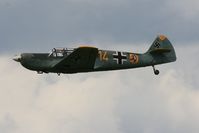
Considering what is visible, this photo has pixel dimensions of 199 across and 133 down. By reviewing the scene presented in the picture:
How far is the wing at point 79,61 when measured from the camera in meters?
40.0

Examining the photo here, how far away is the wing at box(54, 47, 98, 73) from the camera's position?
3997 centimetres

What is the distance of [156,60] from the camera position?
45.6 metres

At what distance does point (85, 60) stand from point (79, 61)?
33cm

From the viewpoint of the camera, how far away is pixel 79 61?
40844mm

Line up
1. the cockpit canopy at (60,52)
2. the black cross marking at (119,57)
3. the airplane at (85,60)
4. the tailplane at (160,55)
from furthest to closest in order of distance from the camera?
1. the tailplane at (160,55)
2. the black cross marking at (119,57)
3. the cockpit canopy at (60,52)
4. the airplane at (85,60)

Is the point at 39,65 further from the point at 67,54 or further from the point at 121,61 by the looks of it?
the point at 121,61

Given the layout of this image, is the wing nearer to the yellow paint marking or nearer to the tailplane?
the tailplane

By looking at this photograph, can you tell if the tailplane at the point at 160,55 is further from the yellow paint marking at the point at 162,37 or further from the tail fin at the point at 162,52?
the yellow paint marking at the point at 162,37

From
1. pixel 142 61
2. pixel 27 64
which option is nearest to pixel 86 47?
pixel 27 64

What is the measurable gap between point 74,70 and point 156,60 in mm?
6409

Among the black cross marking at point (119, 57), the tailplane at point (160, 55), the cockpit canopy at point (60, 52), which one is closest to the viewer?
the cockpit canopy at point (60, 52)

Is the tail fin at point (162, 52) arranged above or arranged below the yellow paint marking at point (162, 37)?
below

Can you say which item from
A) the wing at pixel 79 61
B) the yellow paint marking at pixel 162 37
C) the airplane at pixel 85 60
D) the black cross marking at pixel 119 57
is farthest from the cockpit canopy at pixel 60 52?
the yellow paint marking at pixel 162 37

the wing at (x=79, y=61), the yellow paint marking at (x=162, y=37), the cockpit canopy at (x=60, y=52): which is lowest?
the wing at (x=79, y=61)
